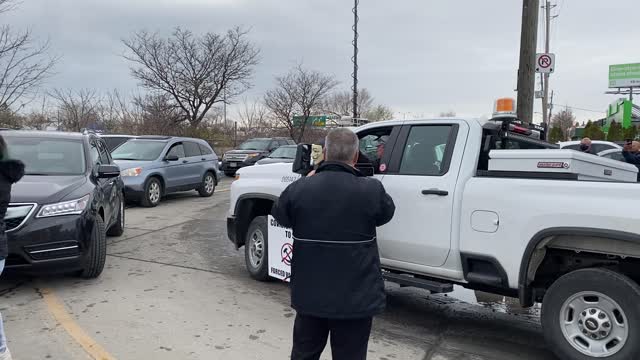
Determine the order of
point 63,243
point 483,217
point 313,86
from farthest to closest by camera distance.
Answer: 1. point 313,86
2. point 63,243
3. point 483,217

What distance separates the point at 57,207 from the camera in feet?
17.6

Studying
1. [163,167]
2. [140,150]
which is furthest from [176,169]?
[140,150]

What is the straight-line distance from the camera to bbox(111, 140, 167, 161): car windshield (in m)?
13.4

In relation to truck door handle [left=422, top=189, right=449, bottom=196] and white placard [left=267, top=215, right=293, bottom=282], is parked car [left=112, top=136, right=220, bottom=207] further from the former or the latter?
truck door handle [left=422, top=189, right=449, bottom=196]

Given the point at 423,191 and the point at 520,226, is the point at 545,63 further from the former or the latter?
the point at 520,226

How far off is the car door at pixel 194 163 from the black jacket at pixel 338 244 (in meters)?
12.2

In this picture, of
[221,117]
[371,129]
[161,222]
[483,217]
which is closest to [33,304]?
[371,129]

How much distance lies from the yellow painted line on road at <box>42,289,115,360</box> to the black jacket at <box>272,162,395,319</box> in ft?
6.91

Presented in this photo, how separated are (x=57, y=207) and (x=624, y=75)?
77.9m

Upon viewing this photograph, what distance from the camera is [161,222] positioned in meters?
10.6

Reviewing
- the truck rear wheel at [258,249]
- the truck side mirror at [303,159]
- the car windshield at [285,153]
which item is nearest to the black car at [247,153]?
the car windshield at [285,153]

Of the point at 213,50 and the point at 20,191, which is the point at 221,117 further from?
the point at 20,191

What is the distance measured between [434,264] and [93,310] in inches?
127

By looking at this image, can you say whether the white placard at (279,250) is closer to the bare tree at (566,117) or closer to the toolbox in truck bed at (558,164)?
the toolbox in truck bed at (558,164)
